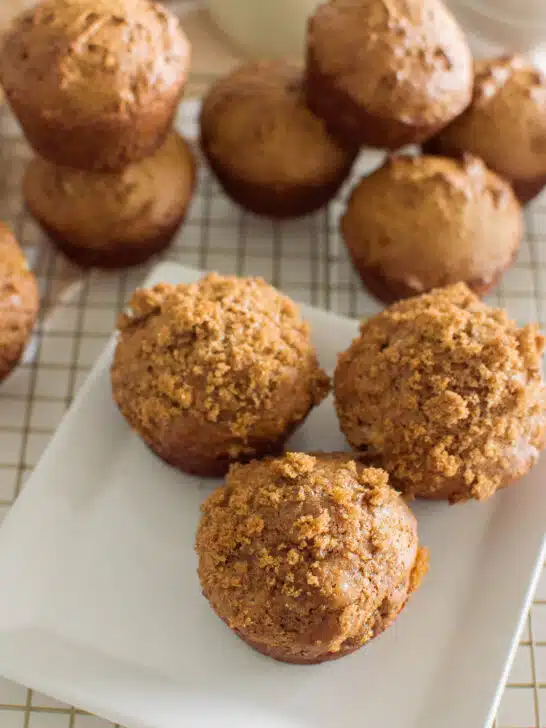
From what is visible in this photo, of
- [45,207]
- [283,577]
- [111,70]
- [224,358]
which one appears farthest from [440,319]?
[45,207]

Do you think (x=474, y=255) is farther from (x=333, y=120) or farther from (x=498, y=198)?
(x=333, y=120)

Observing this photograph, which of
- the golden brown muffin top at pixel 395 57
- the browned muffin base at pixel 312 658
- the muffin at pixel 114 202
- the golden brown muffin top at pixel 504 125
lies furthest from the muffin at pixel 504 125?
the browned muffin base at pixel 312 658

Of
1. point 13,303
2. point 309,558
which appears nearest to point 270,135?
point 13,303

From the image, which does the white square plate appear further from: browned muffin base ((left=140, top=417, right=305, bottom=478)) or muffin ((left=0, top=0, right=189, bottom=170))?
muffin ((left=0, top=0, right=189, bottom=170))

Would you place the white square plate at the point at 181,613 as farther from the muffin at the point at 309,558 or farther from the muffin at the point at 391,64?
the muffin at the point at 391,64

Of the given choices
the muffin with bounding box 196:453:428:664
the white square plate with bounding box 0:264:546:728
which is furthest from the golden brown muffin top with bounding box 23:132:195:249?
the muffin with bounding box 196:453:428:664

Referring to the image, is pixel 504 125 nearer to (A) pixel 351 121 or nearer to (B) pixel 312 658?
(A) pixel 351 121
